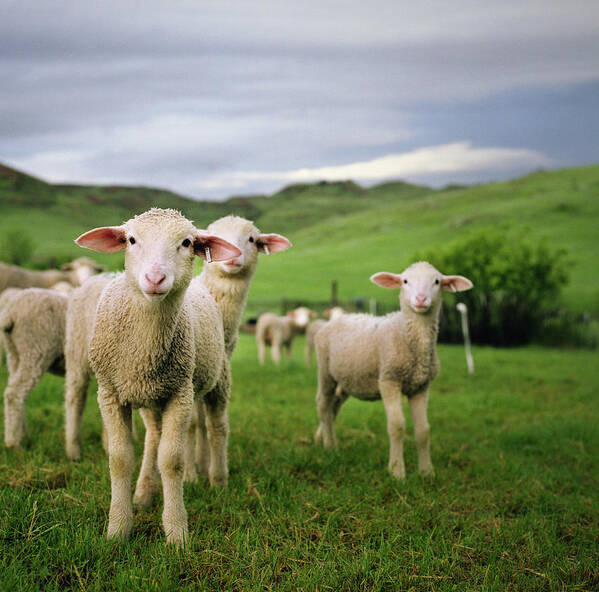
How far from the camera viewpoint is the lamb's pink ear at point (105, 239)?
3322 mm

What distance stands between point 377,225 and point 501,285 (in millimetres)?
44470

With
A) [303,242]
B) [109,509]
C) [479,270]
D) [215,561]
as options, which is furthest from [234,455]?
[303,242]

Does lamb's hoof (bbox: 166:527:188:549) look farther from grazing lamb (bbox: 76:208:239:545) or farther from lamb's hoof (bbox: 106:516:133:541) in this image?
lamb's hoof (bbox: 106:516:133:541)

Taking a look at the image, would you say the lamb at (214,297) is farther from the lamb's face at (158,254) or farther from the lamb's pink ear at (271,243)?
the lamb's face at (158,254)

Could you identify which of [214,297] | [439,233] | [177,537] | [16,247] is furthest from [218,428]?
[439,233]

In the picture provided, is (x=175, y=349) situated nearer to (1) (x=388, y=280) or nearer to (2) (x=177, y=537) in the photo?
(2) (x=177, y=537)

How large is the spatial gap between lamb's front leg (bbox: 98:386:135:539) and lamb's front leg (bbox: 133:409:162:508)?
518 millimetres

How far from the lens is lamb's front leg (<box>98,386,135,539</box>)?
11.4ft

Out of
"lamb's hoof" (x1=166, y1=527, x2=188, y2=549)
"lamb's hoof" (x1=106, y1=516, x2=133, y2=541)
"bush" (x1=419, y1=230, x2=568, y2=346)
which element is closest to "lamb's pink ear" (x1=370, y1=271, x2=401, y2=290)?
"lamb's hoof" (x1=166, y1=527, x2=188, y2=549)

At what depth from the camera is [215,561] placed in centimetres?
327

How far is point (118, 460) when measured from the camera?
346 cm

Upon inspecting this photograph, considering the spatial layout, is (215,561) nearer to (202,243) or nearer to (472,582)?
(472,582)

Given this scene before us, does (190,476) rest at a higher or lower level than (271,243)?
lower

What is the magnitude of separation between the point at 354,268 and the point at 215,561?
1773 inches
